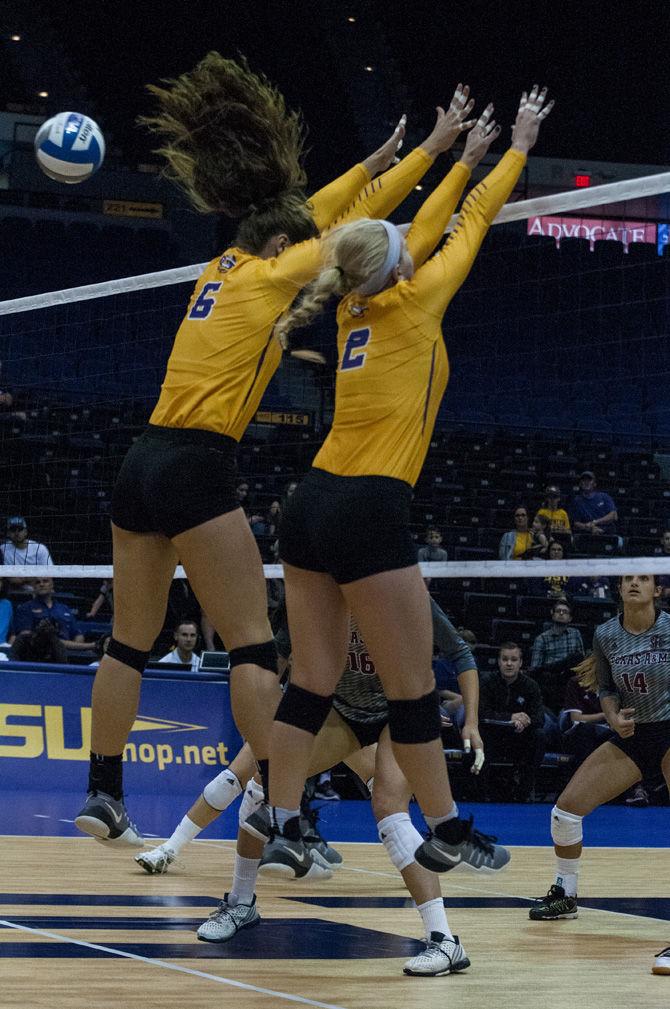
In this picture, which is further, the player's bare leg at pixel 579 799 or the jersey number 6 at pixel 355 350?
the player's bare leg at pixel 579 799

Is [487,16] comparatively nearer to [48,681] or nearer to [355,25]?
[355,25]

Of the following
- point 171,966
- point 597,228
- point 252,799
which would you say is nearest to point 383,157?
point 252,799

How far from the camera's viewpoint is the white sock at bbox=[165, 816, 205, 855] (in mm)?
6398

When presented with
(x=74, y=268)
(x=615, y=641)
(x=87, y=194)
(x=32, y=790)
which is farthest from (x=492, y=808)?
(x=87, y=194)

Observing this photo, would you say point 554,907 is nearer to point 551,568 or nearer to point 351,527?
point 551,568

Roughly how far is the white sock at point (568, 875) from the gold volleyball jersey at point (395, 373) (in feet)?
8.36

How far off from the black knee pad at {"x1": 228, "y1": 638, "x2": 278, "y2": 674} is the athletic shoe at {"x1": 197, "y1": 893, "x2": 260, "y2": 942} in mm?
893

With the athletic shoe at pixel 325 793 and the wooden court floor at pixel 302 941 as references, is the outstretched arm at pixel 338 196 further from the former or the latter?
the athletic shoe at pixel 325 793

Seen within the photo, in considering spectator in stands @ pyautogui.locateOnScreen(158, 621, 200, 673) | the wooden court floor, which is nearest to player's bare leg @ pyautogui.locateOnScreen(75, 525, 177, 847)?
the wooden court floor

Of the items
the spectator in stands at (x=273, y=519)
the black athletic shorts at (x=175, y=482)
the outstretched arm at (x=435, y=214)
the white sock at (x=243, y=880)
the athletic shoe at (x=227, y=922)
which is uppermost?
the outstretched arm at (x=435, y=214)

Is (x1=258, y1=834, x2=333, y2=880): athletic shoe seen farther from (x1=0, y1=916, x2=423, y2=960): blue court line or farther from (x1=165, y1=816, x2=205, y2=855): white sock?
(x1=165, y1=816, x2=205, y2=855): white sock

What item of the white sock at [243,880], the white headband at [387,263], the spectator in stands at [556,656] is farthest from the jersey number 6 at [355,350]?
the spectator in stands at [556,656]

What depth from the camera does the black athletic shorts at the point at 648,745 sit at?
5.66 meters

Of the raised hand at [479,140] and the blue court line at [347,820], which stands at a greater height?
the raised hand at [479,140]
